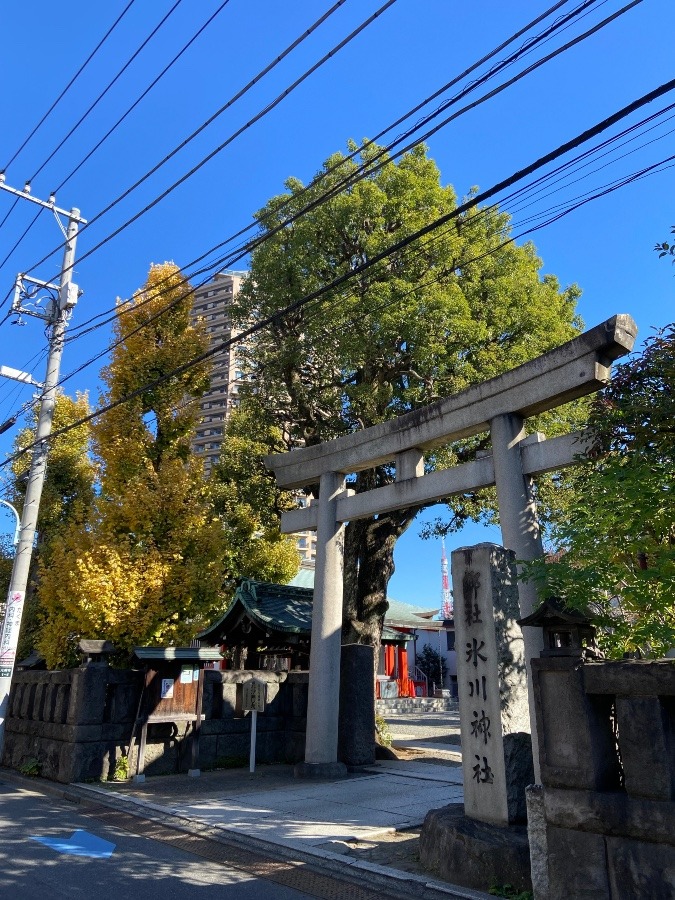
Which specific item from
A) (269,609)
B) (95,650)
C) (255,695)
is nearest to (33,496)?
(95,650)

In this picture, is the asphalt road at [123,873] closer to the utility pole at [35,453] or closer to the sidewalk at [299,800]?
the sidewalk at [299,800]

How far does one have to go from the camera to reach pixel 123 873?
247 inches

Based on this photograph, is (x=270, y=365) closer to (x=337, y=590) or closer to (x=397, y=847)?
(x=337, y=590)

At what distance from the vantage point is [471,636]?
7.71 meters

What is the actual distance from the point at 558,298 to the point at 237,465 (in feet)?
33.3

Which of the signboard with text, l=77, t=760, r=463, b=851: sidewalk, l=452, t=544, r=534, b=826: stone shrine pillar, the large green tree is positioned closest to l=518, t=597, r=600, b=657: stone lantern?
l=452, t=544, r=534, b=826: stone shrine pillar

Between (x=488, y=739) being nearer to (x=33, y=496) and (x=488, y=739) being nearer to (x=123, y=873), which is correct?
(x=123, y=873)

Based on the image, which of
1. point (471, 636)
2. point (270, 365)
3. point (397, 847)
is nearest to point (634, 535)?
point (471, 636)

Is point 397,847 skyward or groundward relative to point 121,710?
groundward

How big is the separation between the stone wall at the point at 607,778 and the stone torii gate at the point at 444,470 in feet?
10.2

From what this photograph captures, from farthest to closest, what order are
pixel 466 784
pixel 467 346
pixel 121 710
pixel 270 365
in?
pixel 270 365
pixel 467 346
pixel 121 710
pixel 466 784

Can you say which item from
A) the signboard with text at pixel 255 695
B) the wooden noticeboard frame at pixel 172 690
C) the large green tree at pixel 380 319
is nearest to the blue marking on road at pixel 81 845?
the wooden noticeboard frame at pixel 172 690

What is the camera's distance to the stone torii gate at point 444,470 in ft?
29.6

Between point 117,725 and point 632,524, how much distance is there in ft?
33.0
